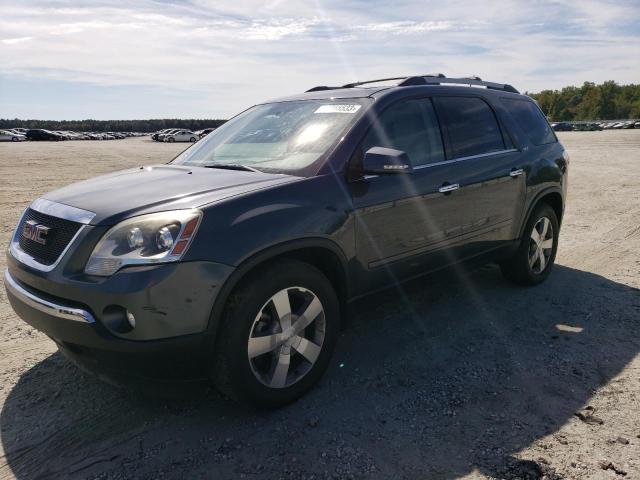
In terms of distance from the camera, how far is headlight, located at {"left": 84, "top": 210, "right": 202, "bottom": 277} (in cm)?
259

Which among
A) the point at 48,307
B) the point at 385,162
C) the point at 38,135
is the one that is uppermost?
the point at 38,135

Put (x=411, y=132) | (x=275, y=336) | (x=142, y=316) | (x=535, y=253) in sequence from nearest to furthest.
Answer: (x=142, y=316)
(x=275, y=336)
(x=411, y=132)
(x=535, y=253)

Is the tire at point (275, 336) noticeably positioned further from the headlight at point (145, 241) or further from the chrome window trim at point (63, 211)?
the chrome window trim at point (63, 211)

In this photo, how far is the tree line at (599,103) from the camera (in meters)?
147

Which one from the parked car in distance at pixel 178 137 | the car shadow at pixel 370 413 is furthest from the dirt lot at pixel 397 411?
the parked car in distance at pixel 178 137

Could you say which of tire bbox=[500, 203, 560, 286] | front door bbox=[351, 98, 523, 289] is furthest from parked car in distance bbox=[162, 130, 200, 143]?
front door bbox=[351, 98, 523, 289]

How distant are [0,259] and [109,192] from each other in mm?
3810

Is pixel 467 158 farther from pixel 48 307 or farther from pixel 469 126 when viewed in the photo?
pixel 48 307

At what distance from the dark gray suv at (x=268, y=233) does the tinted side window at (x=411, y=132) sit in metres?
0.01

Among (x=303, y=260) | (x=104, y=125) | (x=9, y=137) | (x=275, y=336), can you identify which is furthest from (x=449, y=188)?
(x=104, y=125)

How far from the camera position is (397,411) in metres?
3.15

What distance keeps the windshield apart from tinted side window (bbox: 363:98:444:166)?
A: 0.61ft

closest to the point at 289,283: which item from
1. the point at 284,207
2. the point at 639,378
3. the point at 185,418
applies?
the point at 284,207

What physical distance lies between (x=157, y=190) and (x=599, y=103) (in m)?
171
